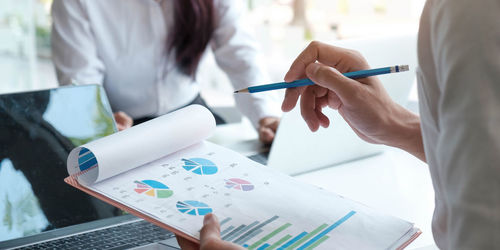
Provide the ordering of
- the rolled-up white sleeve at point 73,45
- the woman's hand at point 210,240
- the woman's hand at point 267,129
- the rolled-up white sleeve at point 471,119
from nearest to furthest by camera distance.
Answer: the rolled-up white sleeve at point 471,119
the woman's hand at point 210,240
the woman's hand at point 267,129
the rolled-up white sleeve at point 73,45

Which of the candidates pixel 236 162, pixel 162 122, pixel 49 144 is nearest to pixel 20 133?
pixel 49 144

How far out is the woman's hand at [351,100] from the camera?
796mm

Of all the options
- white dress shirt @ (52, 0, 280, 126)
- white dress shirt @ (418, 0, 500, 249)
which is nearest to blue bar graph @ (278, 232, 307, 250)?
white dress shirt @ (418, 0, 500, 249)

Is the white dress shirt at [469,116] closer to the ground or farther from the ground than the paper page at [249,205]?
farther from the ground

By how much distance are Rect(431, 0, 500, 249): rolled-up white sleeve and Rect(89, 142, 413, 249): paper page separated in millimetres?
237

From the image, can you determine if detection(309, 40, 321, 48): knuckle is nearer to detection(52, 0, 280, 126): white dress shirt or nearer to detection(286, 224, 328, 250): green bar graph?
detection(286, 224, 328, 250): green bar graph

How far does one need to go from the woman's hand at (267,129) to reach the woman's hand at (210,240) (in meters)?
0.58

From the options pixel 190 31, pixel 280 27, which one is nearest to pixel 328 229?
pixel 190 31

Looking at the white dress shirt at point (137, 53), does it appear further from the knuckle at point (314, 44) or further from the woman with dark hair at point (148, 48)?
the knuckle at point (314, 44)

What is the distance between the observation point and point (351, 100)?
81cm

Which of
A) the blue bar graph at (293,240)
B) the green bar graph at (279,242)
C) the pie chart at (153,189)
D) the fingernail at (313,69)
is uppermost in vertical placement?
the fingernail at (313,69)

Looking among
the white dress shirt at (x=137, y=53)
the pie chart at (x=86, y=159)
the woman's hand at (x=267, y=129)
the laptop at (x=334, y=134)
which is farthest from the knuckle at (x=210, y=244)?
the white dress shirt at (x=137, y=53)

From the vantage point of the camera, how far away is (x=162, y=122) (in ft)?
2.77

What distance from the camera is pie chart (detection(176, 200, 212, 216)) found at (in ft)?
2.23
